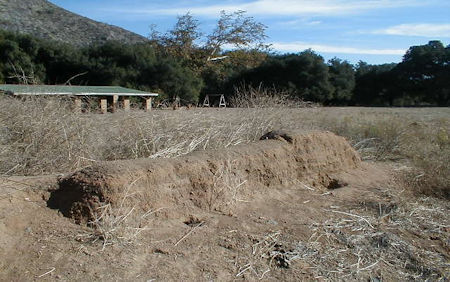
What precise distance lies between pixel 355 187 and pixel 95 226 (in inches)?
158

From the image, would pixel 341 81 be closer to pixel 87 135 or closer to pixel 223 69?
pixel 223 69

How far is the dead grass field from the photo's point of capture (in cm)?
364

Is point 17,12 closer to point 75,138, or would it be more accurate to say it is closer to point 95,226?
point 75,138

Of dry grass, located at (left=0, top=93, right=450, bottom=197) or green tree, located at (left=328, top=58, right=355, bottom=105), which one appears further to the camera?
green tree, located at (left=328, top=58, right=355, bottom=105)

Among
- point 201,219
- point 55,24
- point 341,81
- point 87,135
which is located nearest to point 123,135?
point 87,135

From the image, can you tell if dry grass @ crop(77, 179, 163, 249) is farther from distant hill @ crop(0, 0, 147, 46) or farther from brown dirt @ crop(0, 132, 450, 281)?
distant hill @ crop(0, 0, 147, 46)

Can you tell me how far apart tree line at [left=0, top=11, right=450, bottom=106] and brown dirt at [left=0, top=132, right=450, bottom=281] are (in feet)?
63.1

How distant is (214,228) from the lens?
4449 mm

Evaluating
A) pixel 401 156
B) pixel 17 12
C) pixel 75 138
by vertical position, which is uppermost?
pixel 17 12

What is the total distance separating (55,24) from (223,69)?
1618 centimetres

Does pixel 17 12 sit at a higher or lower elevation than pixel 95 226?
higher

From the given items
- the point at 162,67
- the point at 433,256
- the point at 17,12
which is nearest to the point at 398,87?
the point at 162,67

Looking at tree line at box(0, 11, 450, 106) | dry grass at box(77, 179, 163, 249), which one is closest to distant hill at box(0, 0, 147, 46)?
tree line at box(0, 11, 450, 106)

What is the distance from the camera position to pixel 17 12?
4431cm
